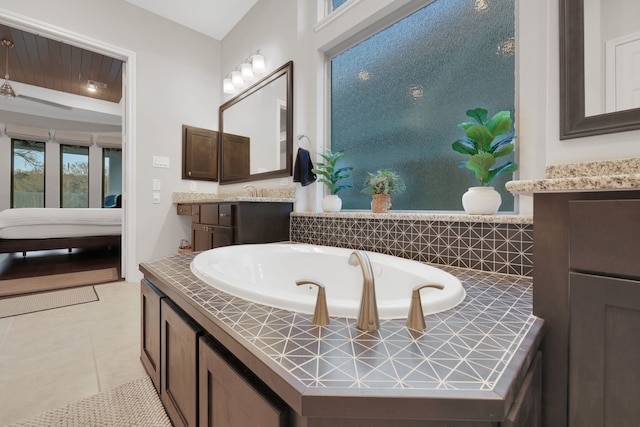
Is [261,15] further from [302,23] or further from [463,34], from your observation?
[463,34]

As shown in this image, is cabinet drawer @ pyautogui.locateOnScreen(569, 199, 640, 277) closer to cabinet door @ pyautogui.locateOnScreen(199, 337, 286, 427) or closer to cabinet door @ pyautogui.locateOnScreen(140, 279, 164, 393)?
cabinet door @ pyautogui.locateOnScreen(199, 337, 286, 427)

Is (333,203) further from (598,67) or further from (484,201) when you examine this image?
A: (598,67)

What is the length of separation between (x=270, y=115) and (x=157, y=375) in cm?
233

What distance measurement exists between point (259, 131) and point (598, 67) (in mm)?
2578

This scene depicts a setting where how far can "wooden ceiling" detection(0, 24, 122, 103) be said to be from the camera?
3176 mm

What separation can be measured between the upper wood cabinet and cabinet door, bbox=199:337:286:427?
294cm

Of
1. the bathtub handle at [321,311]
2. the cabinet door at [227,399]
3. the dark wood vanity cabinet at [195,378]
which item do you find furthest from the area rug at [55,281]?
the bathtub handle at [321,311]

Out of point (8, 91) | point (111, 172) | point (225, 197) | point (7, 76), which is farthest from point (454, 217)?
point (111, 172)

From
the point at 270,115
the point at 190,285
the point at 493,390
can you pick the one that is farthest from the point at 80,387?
the point at 270,115

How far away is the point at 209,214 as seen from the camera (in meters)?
2.53

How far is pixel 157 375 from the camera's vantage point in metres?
1.16

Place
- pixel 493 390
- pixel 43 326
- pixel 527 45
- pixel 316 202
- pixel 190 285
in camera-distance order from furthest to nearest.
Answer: pixel 316 202, pixel 43 326, pixel 527 45, pixel 190 285, pixel 493 390

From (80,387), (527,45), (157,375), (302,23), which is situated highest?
(302,23)

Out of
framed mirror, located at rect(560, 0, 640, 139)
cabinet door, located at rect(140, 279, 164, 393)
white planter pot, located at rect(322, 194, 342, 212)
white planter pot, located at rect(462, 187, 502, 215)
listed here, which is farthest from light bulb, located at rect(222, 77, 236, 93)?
framed mirror, located at rect(560, 0, 640, 139)
